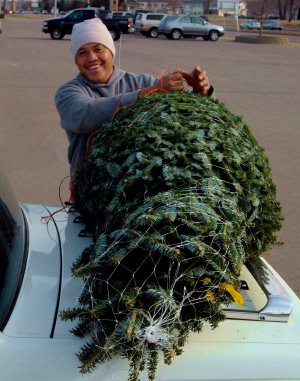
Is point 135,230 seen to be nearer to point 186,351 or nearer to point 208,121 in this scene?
point 186,351

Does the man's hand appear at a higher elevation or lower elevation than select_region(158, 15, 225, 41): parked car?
higher

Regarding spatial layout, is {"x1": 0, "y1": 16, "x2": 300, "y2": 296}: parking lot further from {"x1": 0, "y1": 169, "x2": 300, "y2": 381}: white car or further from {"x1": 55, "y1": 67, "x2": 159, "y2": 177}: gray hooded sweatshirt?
{"x1": 0, "y1": 169, "x2": 300, "y2": 381}: white car

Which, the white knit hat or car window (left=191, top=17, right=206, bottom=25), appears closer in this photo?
the white knit hat

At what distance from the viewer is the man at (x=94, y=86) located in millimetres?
2809

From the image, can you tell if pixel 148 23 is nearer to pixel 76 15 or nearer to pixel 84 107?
pixel 76 15

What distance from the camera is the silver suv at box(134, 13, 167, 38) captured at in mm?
39000

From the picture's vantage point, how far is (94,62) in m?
3.07

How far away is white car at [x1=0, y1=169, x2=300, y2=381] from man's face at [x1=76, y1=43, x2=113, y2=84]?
3.41ft

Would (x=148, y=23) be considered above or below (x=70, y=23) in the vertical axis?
below

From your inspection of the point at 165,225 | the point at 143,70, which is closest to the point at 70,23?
the point at 143,70

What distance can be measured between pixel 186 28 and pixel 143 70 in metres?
21.5

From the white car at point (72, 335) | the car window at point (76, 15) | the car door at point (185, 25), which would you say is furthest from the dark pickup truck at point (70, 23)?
the white car at point (72, 335)

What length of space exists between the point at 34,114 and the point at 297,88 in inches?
306

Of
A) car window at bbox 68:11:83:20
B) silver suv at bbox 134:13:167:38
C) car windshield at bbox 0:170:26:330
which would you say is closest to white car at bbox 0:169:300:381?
car windshield at bbox 0:170:26:330
